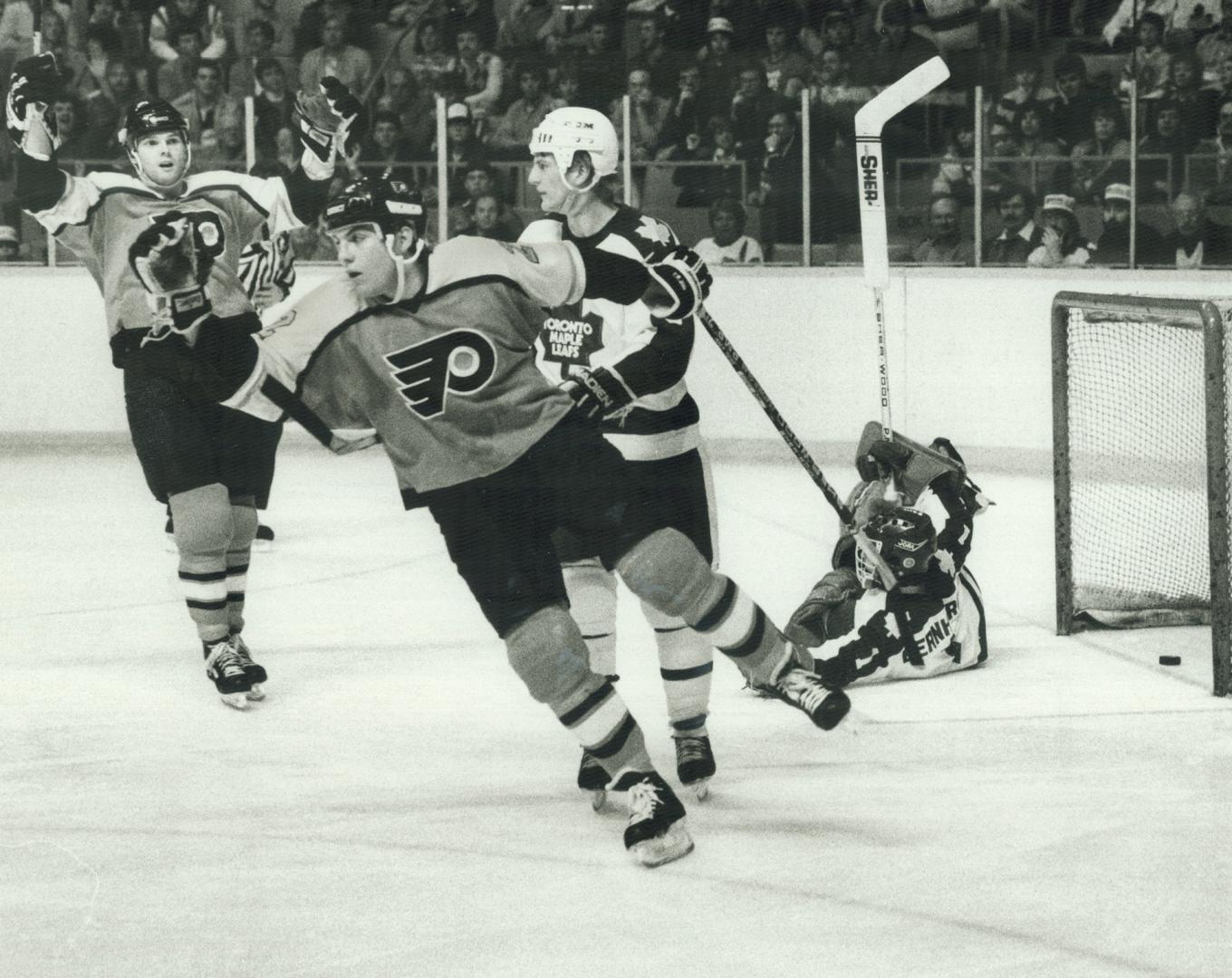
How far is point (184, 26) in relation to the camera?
9102 millimetres

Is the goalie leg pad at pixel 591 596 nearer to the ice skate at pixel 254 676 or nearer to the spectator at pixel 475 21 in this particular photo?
the ice skate at pixel 254 676

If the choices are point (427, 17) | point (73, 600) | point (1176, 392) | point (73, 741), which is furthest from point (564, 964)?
point (427, 17)

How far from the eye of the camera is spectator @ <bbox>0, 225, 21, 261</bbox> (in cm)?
792

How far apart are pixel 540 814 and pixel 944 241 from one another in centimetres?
477

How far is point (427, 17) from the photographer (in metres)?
8.93

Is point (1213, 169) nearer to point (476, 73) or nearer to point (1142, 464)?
point (1142, 464)

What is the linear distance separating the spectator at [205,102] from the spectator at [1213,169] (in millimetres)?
4040

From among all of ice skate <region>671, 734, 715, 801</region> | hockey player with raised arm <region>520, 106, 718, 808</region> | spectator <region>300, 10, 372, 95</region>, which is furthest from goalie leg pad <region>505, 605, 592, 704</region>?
spectator <region>300, 10, 372, 95</region>

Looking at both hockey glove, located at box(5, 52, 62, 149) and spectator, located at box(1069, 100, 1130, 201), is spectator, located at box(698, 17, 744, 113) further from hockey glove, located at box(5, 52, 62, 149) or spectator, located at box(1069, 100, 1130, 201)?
hockey glove, located at box(5, 52, 62, 149)

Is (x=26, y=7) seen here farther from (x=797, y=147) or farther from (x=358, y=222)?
(x=358, y=222)

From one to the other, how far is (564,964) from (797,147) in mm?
5735

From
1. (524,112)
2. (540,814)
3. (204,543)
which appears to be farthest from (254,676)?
(524,112)

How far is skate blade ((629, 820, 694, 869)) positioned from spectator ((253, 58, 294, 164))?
5.60 metres

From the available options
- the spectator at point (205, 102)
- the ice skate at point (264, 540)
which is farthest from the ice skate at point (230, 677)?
the spectator at point (205, 102)
